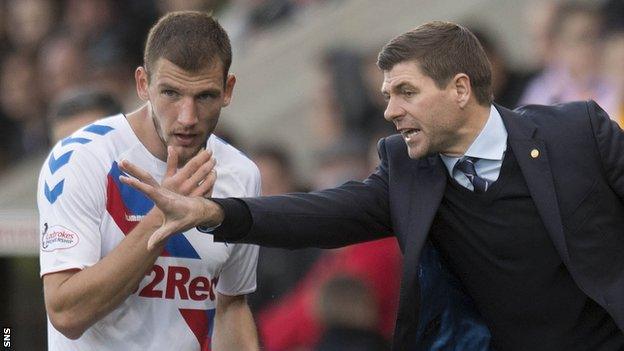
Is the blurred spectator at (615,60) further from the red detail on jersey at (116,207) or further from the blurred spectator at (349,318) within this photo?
the red detail on jersey at (116,207)

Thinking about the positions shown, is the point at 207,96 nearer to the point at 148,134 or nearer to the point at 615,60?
the point at 148,134

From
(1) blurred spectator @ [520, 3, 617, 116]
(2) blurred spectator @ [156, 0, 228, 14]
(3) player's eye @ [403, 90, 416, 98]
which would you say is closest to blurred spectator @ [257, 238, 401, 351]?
(1) blurred spectator @ [520, 3, 617, 116]

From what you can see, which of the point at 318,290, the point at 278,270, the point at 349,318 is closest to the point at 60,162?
the point at 349,318

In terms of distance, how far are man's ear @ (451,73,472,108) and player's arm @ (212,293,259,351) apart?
1.11 m

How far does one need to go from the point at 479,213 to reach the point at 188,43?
3.74 ft

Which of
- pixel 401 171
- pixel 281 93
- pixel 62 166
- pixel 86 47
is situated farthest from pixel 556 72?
pixel 86 47

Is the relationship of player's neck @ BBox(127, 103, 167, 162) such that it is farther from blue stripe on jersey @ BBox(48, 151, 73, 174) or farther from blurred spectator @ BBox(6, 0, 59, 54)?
blurred spectator @ BBox(6, 0, 59, 54)

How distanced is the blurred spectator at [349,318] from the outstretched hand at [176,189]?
9.90ft

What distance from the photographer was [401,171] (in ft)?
15.8

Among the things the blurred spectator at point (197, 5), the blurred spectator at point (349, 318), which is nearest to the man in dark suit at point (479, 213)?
the blurred spectator at point (349, 318)

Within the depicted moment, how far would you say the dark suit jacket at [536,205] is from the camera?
4.57 meters

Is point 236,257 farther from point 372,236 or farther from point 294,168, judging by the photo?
point 294,168

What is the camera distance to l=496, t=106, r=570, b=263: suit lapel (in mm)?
4535

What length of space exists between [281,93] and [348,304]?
9.33ft
